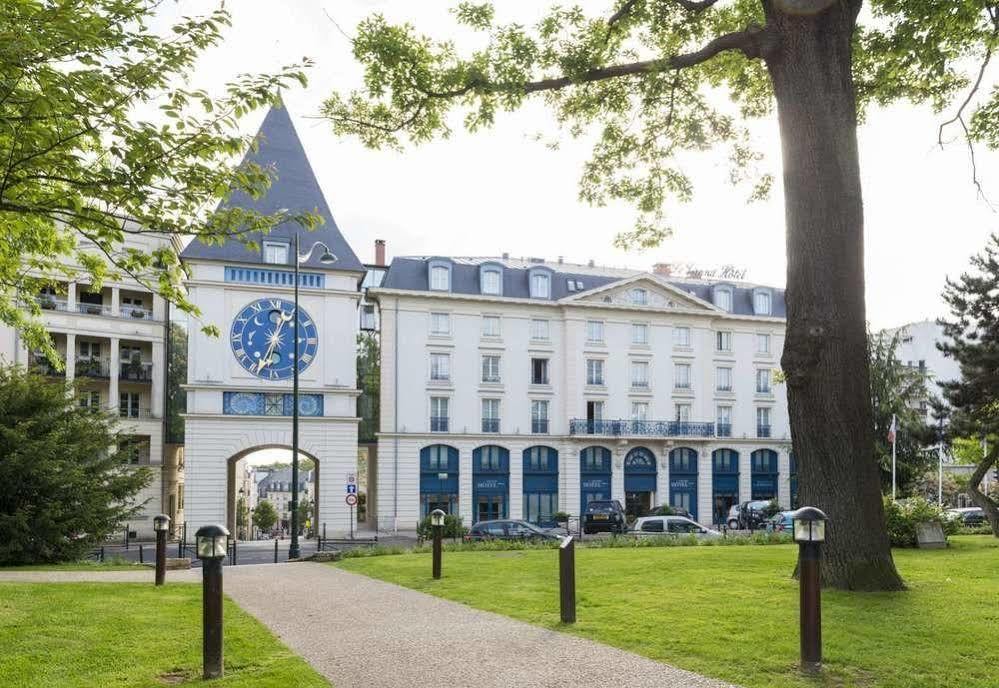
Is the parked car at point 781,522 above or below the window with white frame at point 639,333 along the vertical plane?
below

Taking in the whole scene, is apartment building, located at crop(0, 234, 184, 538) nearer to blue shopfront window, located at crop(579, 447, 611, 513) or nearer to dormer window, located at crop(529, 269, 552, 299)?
dormer window, located at crop(529, 269, 552, 299)

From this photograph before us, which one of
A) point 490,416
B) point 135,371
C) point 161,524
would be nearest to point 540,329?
point 490,416

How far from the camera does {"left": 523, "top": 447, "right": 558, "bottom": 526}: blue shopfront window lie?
4847 cm

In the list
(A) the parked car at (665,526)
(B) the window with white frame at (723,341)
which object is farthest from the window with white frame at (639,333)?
(A) the parked car at (665,526)

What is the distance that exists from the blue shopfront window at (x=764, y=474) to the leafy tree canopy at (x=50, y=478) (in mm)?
41460

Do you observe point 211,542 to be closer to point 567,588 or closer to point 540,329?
point 567,588

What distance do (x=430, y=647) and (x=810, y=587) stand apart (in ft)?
10.2

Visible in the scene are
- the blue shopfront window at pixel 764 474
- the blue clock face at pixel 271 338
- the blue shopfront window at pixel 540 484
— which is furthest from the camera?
the blue shopfront window at pixel 764 474

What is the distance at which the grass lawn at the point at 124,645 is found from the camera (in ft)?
21.4

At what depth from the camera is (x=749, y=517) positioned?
43.3 m

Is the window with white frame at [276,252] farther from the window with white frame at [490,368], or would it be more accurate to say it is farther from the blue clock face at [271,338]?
the window with white frame at [490,368]

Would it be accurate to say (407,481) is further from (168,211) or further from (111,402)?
(168,211)

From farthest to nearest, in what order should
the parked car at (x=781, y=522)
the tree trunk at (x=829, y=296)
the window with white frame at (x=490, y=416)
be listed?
the window with white frame at (x=490, y=416) < the parked car at (x=781, y=522) < the tree trunk at (x=829, y=296)

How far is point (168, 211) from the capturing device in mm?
9508
